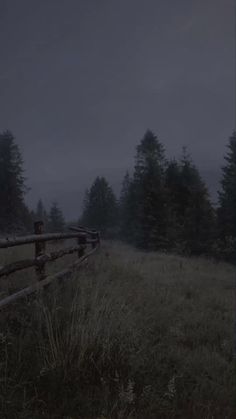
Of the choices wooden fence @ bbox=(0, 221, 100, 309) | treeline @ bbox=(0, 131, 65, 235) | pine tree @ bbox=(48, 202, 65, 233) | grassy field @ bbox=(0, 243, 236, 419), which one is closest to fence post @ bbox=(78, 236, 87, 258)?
wooden fence @ bbox=(0, 221, 100, 309)

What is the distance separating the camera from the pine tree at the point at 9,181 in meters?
30.6

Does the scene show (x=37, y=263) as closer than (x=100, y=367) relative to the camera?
No

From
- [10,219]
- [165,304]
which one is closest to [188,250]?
[10,219]

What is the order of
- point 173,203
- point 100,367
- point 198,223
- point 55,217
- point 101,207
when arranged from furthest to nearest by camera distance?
point 55,217
point 101,207
point 173,203
point 198,223
point 100,367

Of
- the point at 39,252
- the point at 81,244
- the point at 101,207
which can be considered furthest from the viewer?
the point at 101,207

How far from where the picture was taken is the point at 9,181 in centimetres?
3055

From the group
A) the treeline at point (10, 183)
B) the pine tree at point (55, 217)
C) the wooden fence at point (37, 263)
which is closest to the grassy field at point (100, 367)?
the wooden fence at point (37, 263)

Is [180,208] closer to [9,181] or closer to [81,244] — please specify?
[9,181]

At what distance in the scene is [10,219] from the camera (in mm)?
31359

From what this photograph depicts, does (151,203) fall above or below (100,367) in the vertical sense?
above

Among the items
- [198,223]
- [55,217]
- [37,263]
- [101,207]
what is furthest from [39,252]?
[55,217]

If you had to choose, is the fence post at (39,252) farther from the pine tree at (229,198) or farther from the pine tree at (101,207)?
the pine tree at (101,207)

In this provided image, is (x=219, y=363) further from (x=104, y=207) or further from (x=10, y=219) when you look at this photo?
(x=104, y=207)

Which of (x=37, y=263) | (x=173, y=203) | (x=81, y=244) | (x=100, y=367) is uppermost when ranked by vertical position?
(x=173, y=203)
